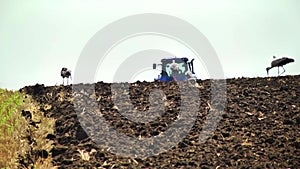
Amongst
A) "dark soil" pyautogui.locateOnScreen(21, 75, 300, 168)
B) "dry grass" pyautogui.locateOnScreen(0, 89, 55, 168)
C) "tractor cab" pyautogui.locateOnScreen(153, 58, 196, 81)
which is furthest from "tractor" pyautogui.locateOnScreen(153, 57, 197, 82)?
"dry grass" pyautogui.locateOnScreen(0, 89, 55, 168)

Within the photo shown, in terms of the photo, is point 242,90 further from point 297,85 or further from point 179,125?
point 179,125

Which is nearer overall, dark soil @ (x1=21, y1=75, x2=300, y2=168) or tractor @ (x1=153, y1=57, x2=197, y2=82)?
dark soil @ (x1=21, y1=75, x2=300, y2=168)

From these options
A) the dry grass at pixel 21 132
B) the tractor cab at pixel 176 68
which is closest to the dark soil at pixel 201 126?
the dry grass at pixel 21 132

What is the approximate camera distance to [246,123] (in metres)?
8.78

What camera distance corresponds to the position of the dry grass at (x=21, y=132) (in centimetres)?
741

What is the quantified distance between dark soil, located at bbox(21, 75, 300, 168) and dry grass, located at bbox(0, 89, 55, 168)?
19 centimetres

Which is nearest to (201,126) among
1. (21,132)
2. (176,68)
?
Result: (21,132)

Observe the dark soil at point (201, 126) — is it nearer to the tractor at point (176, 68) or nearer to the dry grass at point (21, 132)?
the dry grass at point (21, 132)

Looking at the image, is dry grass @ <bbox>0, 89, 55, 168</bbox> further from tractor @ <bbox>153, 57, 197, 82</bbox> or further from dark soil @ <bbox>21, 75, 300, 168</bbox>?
tractor @ <bbox>153, 57, 197, 82</bbox>

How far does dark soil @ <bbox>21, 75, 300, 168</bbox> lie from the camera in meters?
7.28

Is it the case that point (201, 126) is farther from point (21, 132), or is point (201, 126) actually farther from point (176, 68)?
point (176, 68)

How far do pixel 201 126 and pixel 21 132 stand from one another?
3.73 m

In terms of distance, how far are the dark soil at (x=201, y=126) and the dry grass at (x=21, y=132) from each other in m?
0.19

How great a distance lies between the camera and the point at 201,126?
866cm
